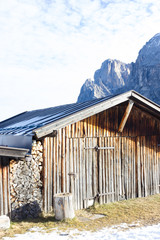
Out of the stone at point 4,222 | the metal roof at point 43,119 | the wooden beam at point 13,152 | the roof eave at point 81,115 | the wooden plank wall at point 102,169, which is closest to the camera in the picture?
the stone at point 4,222

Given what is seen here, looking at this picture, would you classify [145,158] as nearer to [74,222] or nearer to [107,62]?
[74,222]

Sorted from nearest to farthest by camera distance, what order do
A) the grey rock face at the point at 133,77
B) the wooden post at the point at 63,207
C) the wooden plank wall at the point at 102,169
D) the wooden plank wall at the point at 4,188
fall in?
1. the wooden plank wall at the point at 4,188
2. the wooden post at the point at 63,207
3. the wooden plank wall at the point at 102,169
4. the grey rock face at the point at 133,77

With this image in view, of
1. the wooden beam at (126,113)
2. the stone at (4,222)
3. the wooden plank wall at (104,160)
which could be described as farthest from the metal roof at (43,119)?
the stone at (4,222)

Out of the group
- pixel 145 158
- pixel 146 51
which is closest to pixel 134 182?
pixel 145 158

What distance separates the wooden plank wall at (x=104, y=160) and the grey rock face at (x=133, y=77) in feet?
269

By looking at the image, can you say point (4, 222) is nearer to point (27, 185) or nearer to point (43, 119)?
point (27, 185)

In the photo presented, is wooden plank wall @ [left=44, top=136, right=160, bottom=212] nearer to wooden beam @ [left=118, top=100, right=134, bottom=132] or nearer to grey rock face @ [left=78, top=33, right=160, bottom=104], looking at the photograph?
wooden beam @ [left=118, top=100, right=134, bottom=132]

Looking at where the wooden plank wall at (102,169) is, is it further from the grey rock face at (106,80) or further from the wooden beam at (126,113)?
the grey rock face at (106,80)

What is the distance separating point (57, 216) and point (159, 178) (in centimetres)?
653

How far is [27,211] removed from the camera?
28.2 feet

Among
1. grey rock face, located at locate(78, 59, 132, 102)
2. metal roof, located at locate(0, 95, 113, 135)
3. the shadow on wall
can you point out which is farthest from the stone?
grey rock face, located at locate(78, 59, 132, 102)

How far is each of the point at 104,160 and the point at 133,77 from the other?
108 m

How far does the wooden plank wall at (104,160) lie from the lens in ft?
31.0

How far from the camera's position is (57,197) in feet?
27.4
